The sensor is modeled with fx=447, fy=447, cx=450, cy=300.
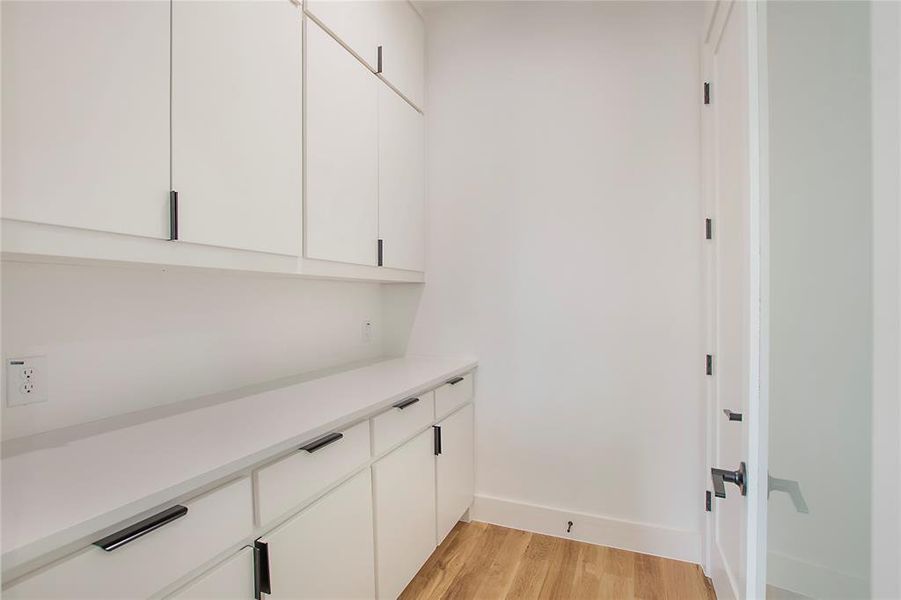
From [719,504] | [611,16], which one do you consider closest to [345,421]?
[719,504]

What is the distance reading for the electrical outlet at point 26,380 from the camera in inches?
42.8

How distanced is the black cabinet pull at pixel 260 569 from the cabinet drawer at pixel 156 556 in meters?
0.05

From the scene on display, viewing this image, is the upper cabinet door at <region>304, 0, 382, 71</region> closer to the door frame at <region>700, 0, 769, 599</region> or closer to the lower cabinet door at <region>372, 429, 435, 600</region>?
the door frame at <region>700, 0, 769, 599</region>

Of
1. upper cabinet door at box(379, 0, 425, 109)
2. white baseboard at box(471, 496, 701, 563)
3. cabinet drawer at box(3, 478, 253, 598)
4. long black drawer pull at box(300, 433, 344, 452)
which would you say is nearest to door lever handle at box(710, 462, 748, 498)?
long black drawer pull at box(300, 433, 344, 452)

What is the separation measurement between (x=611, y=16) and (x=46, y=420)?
2770mm

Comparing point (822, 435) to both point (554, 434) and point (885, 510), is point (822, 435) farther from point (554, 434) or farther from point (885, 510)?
point (554, 434)

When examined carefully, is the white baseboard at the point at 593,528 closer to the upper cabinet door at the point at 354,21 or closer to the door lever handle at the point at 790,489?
the door lever handle at the point at 790,489

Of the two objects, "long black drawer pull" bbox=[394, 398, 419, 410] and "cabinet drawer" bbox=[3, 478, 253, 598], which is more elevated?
"long black drawer pull" bbox=[394, 398, 419, 410]

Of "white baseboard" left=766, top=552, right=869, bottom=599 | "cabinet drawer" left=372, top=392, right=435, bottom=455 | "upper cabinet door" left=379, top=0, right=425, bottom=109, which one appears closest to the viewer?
"white baseboard" left=766, top=552, right=869, bottom=599

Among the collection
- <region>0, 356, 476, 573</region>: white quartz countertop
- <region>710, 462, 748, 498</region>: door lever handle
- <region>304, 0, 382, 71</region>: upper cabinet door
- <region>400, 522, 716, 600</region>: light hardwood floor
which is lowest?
<region>400, 522, 716, 600</region>: light hardwood floor

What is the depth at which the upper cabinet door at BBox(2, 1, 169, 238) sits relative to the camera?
0.87 m

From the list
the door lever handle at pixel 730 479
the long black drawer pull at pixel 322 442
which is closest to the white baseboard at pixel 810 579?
the door lever handle at pixel 730 479

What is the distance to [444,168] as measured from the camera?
101 inches

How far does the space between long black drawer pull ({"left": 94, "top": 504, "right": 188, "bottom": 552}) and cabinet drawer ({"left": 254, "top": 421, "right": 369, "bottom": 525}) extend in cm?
22
